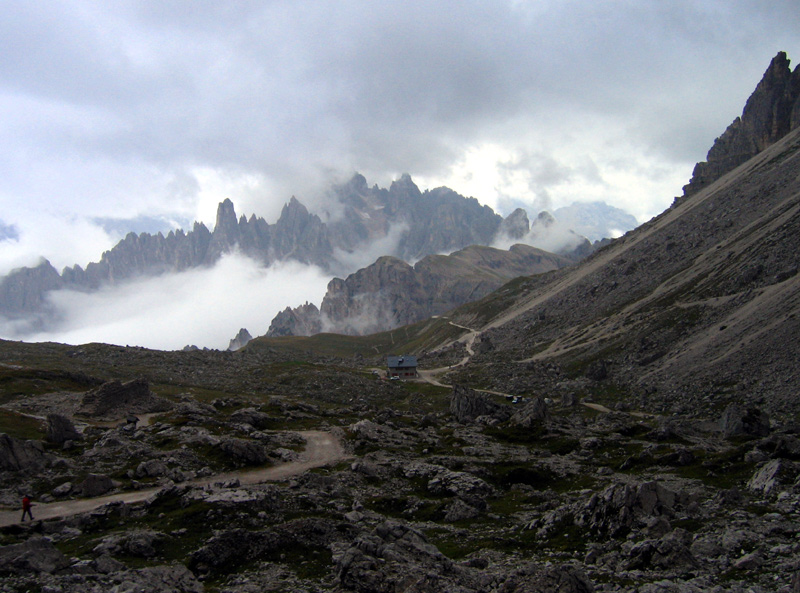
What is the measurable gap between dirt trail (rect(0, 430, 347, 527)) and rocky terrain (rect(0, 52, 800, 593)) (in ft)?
1.56

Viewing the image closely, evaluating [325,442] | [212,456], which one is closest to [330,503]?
[212,456]

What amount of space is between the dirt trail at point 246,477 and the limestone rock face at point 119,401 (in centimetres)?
2609

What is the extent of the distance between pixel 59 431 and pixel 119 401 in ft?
66.0

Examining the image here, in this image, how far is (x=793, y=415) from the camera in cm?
6631

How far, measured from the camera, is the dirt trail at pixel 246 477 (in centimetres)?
3572

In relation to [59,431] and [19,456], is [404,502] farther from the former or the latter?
[59,431]

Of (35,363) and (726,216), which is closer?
(35,363)

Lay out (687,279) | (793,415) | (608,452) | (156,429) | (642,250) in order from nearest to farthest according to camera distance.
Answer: (608,452), (156,429), (793,415), (687,279), (642,250)

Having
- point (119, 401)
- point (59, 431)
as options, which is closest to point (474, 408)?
point (119, 401)

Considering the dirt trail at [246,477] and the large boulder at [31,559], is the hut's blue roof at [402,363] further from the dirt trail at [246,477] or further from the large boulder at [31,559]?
the large boulder at [31,559]

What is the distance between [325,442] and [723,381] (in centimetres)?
6699

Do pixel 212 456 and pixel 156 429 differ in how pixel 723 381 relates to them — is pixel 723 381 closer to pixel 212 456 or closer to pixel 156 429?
pixel 212 456

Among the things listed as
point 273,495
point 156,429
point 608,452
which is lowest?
A: point 608,452

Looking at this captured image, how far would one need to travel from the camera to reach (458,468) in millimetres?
51406
